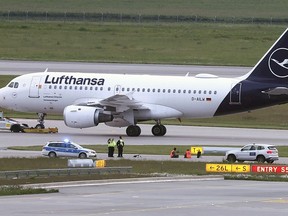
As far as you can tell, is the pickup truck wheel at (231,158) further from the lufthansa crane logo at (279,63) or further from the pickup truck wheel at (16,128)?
the pickup truck wheel at (16,128)

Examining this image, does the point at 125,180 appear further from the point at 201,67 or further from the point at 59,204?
the point at 201,67

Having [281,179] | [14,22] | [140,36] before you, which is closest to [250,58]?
[140,36]

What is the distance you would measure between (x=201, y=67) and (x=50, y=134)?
116 ft

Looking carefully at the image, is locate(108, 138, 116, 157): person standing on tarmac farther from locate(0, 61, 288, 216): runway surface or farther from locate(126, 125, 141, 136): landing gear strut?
locate(126, 125, 141, 136): landing gear strut

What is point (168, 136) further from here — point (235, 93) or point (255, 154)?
point (255, 154)

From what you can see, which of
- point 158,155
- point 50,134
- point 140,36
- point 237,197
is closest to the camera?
point 237,197

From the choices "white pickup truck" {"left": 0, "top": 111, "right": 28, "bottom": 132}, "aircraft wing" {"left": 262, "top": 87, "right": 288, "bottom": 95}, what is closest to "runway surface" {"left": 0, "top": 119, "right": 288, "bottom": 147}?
"white pickup truck" {"left": 0, "top": 111, "right": 28, "bottom": 132}

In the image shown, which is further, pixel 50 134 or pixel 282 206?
pixel 50 134

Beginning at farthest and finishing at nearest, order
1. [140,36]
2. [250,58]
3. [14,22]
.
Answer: [14,22]
[140,36]
[250,58]

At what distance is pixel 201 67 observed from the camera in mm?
106875

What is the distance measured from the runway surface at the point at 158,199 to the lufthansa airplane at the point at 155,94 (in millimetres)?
26364

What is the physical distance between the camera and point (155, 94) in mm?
75750

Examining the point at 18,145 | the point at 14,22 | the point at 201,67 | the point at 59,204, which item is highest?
the point at 14,22

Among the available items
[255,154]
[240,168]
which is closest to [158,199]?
[240,168]
